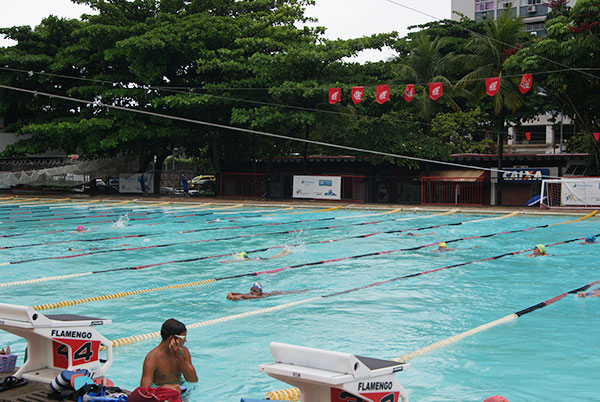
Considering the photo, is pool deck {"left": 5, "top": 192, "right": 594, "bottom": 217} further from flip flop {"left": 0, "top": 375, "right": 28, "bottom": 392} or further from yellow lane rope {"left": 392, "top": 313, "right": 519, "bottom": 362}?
flip flop {"left": 0, "top": 375, "right": 28, "bottom": 392}

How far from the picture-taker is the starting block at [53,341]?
17.1 feet

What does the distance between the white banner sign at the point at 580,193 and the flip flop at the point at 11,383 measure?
25694 mm

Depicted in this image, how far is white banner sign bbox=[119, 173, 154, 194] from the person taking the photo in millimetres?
39625

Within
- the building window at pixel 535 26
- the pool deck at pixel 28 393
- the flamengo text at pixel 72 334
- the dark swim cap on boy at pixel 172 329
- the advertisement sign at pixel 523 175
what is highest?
the building window at pixel 535 26

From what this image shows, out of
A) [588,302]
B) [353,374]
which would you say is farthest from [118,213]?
[353,374]

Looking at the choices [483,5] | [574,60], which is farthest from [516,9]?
[574,60]

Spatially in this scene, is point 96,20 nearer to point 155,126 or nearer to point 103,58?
point 103,58

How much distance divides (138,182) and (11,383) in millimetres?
35394

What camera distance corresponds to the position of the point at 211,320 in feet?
31.5

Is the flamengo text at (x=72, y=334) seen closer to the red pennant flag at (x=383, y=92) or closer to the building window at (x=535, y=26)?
the red pennant flag at (x=383, y=92)

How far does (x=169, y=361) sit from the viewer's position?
6031mm

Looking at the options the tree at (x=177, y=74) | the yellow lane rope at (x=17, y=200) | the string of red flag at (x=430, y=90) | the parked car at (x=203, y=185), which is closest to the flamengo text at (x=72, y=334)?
the string of red flag at (x=430, y=90)

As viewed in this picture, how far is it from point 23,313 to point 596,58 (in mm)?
27741

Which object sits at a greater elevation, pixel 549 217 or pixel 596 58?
pixel 596 58
